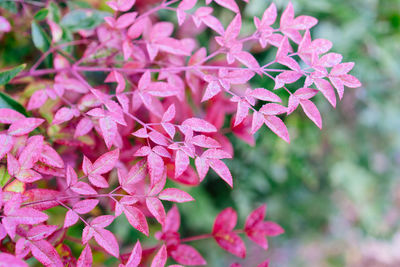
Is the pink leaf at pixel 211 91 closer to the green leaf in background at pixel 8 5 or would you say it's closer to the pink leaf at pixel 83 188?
the pink leaf at pixel 83 188

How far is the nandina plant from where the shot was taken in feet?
1.75

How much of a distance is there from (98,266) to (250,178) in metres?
0.64

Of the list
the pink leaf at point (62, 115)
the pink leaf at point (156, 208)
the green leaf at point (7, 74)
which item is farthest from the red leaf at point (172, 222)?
the green leaf at point (7, 74)

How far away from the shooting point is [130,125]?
72cm

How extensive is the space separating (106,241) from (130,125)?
0.26m

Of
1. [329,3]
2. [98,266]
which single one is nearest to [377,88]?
[329,3]

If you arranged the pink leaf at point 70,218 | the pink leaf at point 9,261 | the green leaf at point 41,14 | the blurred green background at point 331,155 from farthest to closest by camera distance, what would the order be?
the blurred green background at point 331,155 → the green leaf at point 41,14 → the pink leaf at point 70,218 → the pink leaf at point 9,261

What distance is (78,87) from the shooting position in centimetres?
70

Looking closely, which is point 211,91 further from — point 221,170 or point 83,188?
point 83,188

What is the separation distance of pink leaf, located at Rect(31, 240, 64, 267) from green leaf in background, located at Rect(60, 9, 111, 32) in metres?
0.49

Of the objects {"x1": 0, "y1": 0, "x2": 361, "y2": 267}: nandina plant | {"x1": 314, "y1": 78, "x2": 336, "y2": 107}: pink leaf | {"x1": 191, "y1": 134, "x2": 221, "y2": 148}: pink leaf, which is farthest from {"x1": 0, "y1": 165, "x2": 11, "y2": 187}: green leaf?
{"x1": 314, "y1": 78, "x2": 336, "y2": 107}: pink leaf

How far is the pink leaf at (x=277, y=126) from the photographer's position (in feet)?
1.78

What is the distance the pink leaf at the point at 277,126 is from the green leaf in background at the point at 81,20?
0.48m

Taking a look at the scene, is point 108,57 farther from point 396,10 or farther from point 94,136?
point 396,10
